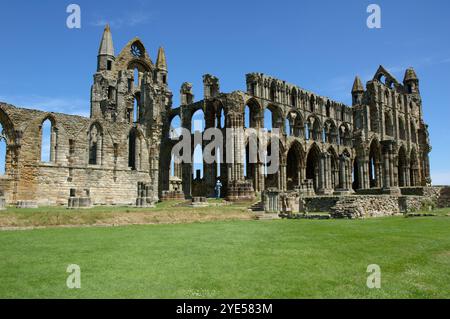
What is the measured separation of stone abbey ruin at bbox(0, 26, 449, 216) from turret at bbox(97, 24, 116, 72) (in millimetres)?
114

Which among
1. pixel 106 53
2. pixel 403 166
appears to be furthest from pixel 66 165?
pixel 403 166

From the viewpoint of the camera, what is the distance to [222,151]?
34.8 m

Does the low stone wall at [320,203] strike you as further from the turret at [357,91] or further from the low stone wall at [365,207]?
the turret at [357,91]

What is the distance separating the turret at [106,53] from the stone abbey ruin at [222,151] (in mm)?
114

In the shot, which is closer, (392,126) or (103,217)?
(103,217)

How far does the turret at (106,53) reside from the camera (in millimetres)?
42688

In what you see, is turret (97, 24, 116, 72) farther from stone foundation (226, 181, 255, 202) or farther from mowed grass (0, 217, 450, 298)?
mowed grass (0, 217, 450, 298)

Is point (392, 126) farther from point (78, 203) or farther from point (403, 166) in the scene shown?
point (78, 203)

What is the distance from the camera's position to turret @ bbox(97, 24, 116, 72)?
42.7m

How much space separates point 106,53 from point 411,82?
46344 millimetres

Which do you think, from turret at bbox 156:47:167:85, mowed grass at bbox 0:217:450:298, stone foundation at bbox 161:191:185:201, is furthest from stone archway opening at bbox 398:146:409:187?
mowed grass at bbox 0:217:450:298

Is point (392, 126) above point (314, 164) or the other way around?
above

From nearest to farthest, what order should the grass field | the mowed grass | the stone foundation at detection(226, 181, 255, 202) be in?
the mowed grass, the grass field, the stone foundation at detection(226, 181, 255, 202)

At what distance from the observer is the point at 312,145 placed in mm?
43812
